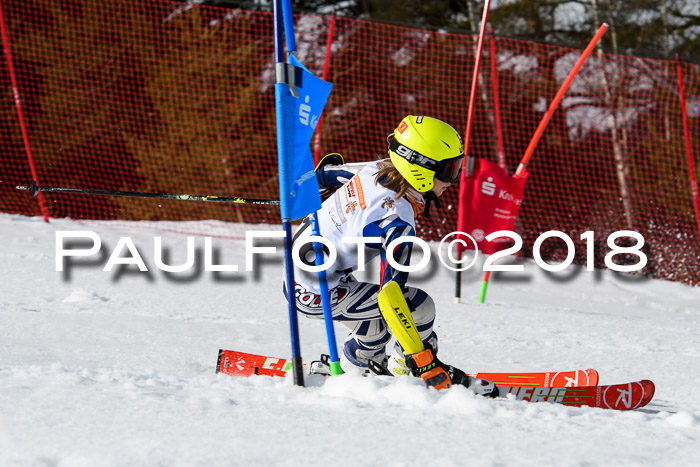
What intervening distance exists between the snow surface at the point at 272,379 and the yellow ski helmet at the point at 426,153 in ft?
2.82

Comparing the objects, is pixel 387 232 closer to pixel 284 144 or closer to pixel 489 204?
pixel 284 144

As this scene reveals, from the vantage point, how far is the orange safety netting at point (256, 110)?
11133 mm

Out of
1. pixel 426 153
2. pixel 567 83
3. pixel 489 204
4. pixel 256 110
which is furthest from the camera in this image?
pixel 256 110

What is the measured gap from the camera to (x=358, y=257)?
293 centimetres

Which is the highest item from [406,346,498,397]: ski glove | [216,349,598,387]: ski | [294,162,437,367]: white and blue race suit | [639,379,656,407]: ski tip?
[294,162,437,367]: white and blue race suit

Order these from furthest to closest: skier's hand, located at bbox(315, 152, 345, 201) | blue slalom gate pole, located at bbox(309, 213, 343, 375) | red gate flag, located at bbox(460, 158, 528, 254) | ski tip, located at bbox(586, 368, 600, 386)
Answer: red gate flag, located at bbox(460, 158, 528, 254), skier's hand, located at bbox(315, 152, 345, 201), ski tip, located at bbox(586, 368, 600, 386), blue slalom gate pole, located at bbox(309, 213, 343, 375)

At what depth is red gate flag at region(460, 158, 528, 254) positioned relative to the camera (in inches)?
218

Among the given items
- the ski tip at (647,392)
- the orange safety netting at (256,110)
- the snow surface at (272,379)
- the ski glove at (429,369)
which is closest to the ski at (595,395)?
the ski tip at (647,392)

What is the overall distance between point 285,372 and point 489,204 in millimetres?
2836

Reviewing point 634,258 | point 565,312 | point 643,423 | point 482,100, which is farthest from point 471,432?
point 482,100

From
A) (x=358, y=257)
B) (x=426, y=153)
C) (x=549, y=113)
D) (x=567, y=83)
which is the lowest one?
(x=358, y=257)

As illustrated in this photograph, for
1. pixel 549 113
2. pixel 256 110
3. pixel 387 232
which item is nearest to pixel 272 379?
pixel 387 232

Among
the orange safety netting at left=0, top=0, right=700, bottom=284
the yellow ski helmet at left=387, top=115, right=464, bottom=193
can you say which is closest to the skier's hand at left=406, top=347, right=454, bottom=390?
the yellow ski helmet at left=387, top=115, right=464, bottom=193

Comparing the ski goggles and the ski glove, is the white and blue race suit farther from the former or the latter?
the ski glove
